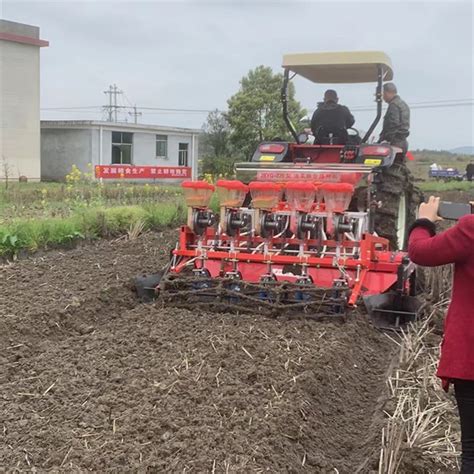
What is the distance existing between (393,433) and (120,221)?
7944 mm

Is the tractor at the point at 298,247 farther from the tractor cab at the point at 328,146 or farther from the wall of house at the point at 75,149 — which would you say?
the wall of house at the point at 75,149

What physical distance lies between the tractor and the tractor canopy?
97 cm

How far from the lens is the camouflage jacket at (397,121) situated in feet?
25.9

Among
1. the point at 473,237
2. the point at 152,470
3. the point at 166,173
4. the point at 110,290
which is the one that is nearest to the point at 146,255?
the point at 110,290

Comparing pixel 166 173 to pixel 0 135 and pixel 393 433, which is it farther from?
pixel 393 433

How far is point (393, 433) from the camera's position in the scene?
3123 millimetres

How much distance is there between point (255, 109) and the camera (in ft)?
106

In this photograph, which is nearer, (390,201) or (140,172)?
(390,201)

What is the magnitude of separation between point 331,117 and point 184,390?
489cm

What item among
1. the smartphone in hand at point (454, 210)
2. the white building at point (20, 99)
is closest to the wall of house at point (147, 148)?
the white building at point (20, 99)

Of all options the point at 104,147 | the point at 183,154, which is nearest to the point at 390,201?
the point at 104,147

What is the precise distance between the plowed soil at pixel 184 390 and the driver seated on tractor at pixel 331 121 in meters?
3.10

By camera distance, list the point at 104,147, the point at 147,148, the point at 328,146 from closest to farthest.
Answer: the point at 328,146
the point at 104,147
the point at 147,148

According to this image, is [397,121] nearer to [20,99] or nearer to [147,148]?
[20,99]
